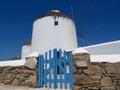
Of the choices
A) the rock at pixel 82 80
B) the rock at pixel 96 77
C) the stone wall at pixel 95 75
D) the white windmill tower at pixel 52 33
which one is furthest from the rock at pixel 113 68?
the white windmill tower at pixel 52 33

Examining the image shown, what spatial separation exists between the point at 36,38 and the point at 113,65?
11.0 meters

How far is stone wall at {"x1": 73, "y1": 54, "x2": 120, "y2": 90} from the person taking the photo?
518cm

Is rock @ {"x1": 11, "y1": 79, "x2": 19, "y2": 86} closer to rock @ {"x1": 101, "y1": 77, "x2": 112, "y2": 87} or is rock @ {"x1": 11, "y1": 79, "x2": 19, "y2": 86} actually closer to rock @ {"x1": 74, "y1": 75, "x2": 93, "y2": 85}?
rock @ {"x1": 74, "y1": 75, "x2": 93, "y2": 85}

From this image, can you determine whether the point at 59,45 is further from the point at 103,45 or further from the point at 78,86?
the point at 78,86

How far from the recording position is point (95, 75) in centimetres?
524

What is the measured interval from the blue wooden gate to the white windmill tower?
329 inches

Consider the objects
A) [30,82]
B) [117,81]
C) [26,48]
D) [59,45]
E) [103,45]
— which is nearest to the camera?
[117,81]

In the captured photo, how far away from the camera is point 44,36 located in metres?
14.8

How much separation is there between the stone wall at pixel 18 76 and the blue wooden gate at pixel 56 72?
296 millimetres

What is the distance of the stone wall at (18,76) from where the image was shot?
236 inches

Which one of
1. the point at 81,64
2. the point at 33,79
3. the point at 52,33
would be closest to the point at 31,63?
the point at 33,79

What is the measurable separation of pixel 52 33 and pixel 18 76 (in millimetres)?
8991

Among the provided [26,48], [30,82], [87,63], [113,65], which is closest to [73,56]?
[87,63]

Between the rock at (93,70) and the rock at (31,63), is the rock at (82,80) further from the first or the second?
the rock at (31,63)
